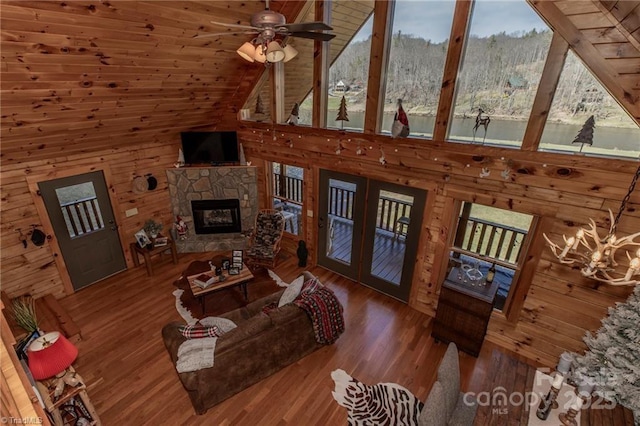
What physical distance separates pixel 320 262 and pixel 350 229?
915mm

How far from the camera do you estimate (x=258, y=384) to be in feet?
12.3

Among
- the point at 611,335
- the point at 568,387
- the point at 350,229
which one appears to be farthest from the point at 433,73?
the point at 568,387

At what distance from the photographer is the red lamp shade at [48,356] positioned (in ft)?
8.27

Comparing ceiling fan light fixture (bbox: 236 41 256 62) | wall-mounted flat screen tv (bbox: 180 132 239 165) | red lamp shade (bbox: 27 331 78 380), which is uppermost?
ceiling fan light fixture (bbox: 236 41 256 62)

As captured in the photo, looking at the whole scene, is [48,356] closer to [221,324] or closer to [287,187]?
[221,324]

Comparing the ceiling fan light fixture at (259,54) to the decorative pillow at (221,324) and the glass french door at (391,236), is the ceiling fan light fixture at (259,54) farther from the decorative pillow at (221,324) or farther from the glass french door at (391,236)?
the decorative pillow at (221,324)

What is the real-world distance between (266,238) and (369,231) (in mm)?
2189

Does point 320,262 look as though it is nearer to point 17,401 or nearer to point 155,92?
point 155,92

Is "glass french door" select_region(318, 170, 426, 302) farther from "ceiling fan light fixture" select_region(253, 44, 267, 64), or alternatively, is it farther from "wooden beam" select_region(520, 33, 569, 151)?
"ceiling fan light fixture" select_region(253, 44, 267, 64)

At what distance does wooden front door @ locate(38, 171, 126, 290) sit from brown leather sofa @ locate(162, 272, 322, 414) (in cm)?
306

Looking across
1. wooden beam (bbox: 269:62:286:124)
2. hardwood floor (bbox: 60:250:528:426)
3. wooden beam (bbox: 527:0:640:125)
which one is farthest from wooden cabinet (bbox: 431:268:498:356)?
wooden beam (bbox: 269:62:286:124)

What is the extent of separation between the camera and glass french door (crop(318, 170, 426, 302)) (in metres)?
4.85

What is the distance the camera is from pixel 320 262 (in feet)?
20.1

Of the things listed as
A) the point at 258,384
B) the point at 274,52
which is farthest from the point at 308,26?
the point at 258,384
